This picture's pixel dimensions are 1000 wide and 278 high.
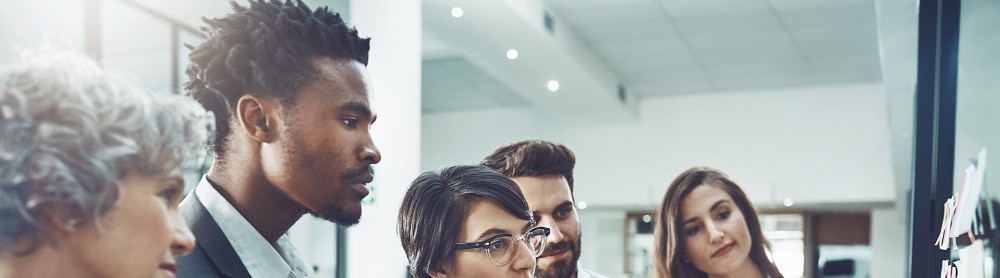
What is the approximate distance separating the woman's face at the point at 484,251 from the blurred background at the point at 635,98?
274cm

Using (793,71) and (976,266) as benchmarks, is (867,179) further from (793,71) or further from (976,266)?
(976,266)

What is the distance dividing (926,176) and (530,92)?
715 centimetres

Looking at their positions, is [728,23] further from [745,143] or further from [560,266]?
[560,266]

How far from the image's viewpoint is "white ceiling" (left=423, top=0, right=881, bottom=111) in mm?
6961

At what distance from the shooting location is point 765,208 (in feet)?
34.1

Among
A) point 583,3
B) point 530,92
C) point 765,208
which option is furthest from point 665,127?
point 583,3

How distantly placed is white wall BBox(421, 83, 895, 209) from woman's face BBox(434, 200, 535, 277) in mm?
8564

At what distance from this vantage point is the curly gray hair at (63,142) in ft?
2.54

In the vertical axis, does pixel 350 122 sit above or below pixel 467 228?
above

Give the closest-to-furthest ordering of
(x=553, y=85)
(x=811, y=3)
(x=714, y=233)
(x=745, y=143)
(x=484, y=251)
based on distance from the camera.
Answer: (x=484, y=251)
(x=714, y=233)
(x=811, y=3)
(x=553, y=85)
(x=745, y=143)

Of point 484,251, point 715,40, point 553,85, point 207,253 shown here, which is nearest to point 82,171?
point 207,253

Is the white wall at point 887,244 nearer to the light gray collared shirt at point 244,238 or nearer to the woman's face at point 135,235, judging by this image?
the light gray collared shirt at point 244,238

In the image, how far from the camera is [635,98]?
34.1 feet

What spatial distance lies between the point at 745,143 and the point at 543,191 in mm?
8360
